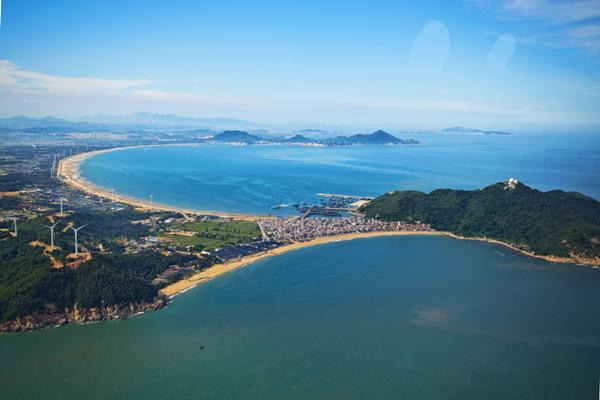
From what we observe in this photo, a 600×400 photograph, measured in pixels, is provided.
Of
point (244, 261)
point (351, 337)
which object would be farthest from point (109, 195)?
point (351, 337)

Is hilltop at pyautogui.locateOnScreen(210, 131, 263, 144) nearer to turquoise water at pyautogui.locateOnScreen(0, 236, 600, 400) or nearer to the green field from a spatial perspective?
the green field

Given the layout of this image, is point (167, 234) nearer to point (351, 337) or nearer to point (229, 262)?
point (229, 262)

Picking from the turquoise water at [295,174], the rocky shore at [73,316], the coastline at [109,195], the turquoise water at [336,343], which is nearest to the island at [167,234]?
the rocky shore at [73,316]

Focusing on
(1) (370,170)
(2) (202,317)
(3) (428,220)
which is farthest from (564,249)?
(1) (370,170)

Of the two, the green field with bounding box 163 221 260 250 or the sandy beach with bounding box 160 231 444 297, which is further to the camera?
the green field with bounding box 163 221 260 250

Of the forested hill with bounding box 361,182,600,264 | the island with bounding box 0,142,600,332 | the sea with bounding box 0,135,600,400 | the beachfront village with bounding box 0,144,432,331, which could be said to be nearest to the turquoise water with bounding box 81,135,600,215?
the beachfront village with bounding box 0,144,432,331

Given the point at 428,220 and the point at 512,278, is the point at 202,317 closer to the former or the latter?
the point at 512,278
